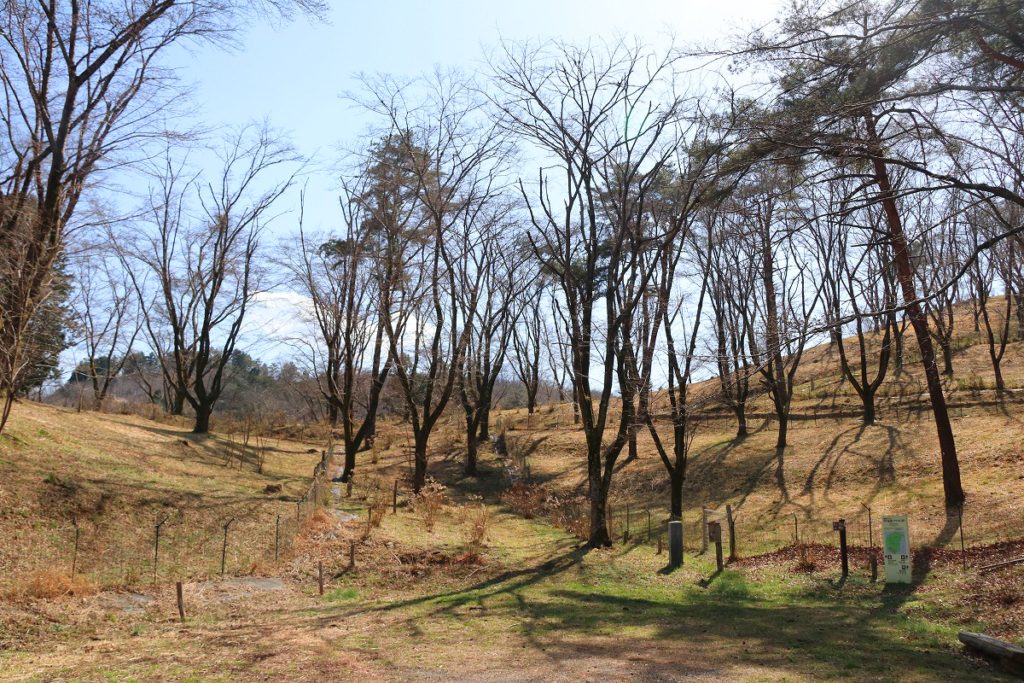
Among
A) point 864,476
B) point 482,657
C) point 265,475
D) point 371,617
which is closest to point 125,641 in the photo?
point 371,617

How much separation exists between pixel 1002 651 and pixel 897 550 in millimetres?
5253

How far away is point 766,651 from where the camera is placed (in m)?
8.46

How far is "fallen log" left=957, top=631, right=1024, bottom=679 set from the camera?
7199 mm

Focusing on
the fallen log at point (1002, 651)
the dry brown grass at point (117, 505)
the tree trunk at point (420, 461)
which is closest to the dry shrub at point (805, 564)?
the fallen log at point (1002, 651)

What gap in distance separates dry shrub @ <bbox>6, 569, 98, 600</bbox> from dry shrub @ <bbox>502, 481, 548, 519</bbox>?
545 inches

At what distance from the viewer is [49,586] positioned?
9336 millimetres

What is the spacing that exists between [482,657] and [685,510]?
15.4 metres

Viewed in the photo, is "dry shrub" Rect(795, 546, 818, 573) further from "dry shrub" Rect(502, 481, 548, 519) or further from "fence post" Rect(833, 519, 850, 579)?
"dry shrub" Rect(502, 481, 548, 519)

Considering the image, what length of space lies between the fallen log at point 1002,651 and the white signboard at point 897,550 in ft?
14.7

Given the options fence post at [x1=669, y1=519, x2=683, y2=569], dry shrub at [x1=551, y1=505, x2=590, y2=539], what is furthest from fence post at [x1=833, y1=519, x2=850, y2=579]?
dry shrub at [x1=551, y1=505, x2=590, y2=539]

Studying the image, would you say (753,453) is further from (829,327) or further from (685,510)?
(829,327)

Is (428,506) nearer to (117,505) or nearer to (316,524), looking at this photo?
(316,524)

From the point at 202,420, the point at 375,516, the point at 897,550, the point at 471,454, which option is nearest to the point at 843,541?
the point at 897,550

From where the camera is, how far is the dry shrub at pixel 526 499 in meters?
22.5
